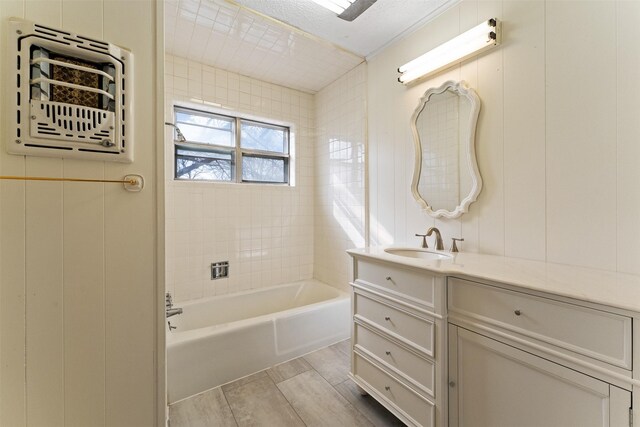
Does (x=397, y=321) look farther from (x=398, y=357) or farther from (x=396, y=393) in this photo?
(x=396, y=393)

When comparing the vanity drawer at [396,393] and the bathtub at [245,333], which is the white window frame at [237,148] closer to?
the bathtub at [245,333]

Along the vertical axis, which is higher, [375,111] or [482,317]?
[375,111]

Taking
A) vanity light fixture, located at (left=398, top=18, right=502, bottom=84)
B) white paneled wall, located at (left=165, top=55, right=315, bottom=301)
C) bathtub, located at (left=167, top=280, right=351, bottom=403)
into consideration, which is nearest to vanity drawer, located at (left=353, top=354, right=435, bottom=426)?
bathtub, located at (left=167, top=280, right=351, bottom=403)

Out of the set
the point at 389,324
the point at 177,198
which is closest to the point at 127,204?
the point at 389,324

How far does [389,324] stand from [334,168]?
1.72 meters

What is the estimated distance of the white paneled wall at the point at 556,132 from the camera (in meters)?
1.06

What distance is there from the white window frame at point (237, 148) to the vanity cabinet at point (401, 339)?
5.30 ft

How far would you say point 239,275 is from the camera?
256 cm

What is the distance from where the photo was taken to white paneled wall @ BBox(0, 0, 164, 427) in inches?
29.2

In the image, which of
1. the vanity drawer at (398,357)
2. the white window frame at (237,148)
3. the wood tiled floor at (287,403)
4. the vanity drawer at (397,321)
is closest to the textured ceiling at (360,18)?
the white window frame at (237,148)

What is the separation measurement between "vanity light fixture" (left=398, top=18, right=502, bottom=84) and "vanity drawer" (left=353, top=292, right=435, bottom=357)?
151 centimetres

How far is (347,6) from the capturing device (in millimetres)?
1704

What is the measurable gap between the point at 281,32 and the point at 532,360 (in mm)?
2367

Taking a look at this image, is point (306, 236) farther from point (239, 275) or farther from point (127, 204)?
point (127, 204)
